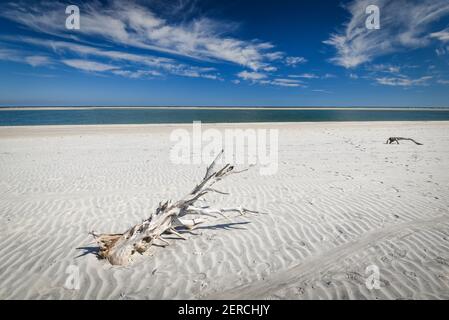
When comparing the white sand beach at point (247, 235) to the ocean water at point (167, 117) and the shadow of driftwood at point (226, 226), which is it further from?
the ocean water at point (167, 117)

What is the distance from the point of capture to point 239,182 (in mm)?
8922

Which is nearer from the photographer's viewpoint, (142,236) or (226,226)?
(142,236)

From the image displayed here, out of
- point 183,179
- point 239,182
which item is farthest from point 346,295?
point 183,179

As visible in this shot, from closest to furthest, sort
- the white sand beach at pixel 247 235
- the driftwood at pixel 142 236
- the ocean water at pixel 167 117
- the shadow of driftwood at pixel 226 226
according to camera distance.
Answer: the white sand beach at pixel 247 235 < the driftwood at pixel 142 236 < the shadow of driftwood at pixel 226 226 < the ocean water at pixel 167 117

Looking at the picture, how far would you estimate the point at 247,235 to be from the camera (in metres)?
5.18

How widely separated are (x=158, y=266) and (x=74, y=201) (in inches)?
163

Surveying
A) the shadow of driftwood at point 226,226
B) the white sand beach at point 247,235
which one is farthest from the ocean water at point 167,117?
the shadow of driftwood at point 226,226

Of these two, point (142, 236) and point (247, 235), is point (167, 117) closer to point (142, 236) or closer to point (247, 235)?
point (247, 235)

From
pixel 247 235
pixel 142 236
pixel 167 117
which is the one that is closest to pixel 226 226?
pixel 247 235

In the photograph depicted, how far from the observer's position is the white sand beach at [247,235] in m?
3.69

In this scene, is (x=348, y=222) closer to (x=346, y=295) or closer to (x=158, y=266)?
(x=346, y=295)

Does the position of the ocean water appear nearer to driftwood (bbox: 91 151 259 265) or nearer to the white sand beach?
the white sand beach

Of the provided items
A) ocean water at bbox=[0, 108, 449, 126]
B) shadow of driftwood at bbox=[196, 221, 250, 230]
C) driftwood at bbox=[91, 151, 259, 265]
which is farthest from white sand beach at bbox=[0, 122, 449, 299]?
ocean water at bbox=[0, 108, 449, 126]

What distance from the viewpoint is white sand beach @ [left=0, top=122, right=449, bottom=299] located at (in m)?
3.69
